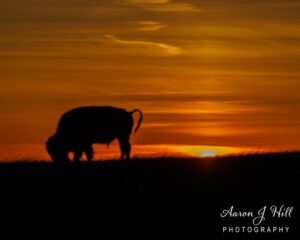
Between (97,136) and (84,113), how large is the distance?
924 millimetres

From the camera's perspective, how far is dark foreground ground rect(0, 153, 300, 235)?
18328 millimetres

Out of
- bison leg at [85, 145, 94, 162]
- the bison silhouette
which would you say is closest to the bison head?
the bison silhouette

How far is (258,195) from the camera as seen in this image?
63.9ft

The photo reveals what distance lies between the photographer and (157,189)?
2075 cm

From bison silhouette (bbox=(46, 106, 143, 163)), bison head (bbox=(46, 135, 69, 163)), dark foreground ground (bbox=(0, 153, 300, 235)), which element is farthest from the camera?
bison silhouette (bbox=(46, 106, 143, 163))

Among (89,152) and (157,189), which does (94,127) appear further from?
(157,189)

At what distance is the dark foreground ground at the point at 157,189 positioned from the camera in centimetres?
1833

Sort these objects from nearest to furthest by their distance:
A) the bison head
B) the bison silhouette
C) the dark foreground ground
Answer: the dark foreground ground < the bison head < the bison silhouette

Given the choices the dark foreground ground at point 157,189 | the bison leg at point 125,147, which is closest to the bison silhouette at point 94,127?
the bison leg at point 125,147

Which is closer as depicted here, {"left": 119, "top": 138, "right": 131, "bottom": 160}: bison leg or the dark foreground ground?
the dark foreground ground

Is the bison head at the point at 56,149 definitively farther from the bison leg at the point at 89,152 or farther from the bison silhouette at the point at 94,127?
the bison leg at the point at 89,152

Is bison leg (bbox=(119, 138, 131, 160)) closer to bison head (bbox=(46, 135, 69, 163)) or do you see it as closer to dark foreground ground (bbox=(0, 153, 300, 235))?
bison head (bbox=(46, 135, 69, 163))

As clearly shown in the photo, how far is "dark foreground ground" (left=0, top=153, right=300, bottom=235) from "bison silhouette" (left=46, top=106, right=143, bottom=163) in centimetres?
611

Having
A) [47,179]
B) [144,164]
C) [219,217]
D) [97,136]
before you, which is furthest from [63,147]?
[219,217]
